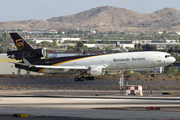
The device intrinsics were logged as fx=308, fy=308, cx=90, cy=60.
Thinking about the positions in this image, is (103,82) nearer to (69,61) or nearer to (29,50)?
(69,61)

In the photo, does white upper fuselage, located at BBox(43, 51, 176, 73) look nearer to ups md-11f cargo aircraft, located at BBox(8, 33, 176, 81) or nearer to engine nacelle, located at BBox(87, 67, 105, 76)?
ups md-11f cargo aircraft, located at BBox(8, 33, 176, 81)

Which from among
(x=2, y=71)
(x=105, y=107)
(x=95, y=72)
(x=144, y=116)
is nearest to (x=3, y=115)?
(x=105, y=107)

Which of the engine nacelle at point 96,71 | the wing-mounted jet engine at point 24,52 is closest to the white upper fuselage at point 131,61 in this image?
the engine nacelle at point 96,71

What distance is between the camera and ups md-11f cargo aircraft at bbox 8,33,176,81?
60000 mm

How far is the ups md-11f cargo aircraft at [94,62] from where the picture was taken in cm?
6000

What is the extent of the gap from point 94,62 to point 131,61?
7.42 meters

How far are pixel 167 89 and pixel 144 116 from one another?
31.6 metres

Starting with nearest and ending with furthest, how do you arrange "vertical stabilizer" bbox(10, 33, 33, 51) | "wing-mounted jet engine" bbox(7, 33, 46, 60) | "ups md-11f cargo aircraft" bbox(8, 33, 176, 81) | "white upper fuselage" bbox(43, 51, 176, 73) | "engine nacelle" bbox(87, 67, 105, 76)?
"white upper fuselage" bbox(43, 51, 176, 73) → "ups md-11f cargo aircraft" bbox(8, 33, 176, 81) → "engine nacelle" bbox(87, 67, 105, 76) → "wing-mounted jet engine" bbox(7, 33, 46, 60) → "vertical stabilizer" bbox(10, 33, 33, 51)

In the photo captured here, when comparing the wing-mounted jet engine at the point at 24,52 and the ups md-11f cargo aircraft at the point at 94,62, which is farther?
the wing-mounted jet engine at the point at 24,52

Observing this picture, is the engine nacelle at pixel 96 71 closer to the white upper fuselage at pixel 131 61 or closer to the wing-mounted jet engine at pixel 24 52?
the white upper fuselage at pixel 131 61

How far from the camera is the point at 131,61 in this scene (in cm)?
6025

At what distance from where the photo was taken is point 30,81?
74.3 meters

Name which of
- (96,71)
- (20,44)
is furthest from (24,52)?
(96,71)

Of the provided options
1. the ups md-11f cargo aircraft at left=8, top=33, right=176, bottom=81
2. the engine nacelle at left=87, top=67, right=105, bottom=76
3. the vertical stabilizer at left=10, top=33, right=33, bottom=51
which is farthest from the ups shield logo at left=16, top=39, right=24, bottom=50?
the engine nacelle at left=87, top=67, right=105, bottom=76
